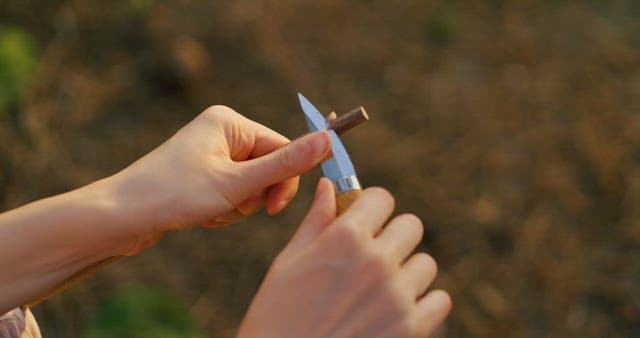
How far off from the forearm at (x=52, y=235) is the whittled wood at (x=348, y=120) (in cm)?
19

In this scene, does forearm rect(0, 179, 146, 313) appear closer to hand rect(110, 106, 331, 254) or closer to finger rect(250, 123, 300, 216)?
hand rect(110, 106, 331, 254)

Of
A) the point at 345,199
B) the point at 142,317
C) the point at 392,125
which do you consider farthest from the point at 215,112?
the point at 392,125

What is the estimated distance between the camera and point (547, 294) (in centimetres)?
160

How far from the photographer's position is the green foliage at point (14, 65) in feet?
5.90

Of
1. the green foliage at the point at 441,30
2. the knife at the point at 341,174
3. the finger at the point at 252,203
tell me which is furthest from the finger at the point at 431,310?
the green foliage at the point at 441,30

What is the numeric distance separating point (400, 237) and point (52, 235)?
289mm

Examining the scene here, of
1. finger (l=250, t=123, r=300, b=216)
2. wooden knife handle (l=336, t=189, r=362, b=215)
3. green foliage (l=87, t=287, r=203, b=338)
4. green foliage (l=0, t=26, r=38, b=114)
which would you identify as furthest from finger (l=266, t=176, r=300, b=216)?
green foliage (l=0, t=26, r=38, b=114)

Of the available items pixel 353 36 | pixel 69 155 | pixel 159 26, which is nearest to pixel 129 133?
pixel 69 155

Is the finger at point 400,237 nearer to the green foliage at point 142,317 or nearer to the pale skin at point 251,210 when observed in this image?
the pale skin at point 251,210

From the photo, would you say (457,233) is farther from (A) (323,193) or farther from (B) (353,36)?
(A) (323,193)

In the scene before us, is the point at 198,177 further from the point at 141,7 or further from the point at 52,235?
the point at 141,7

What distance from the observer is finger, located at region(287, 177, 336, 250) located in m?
0.64

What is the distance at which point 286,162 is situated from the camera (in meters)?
0.71

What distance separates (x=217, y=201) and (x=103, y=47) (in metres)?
1.34
